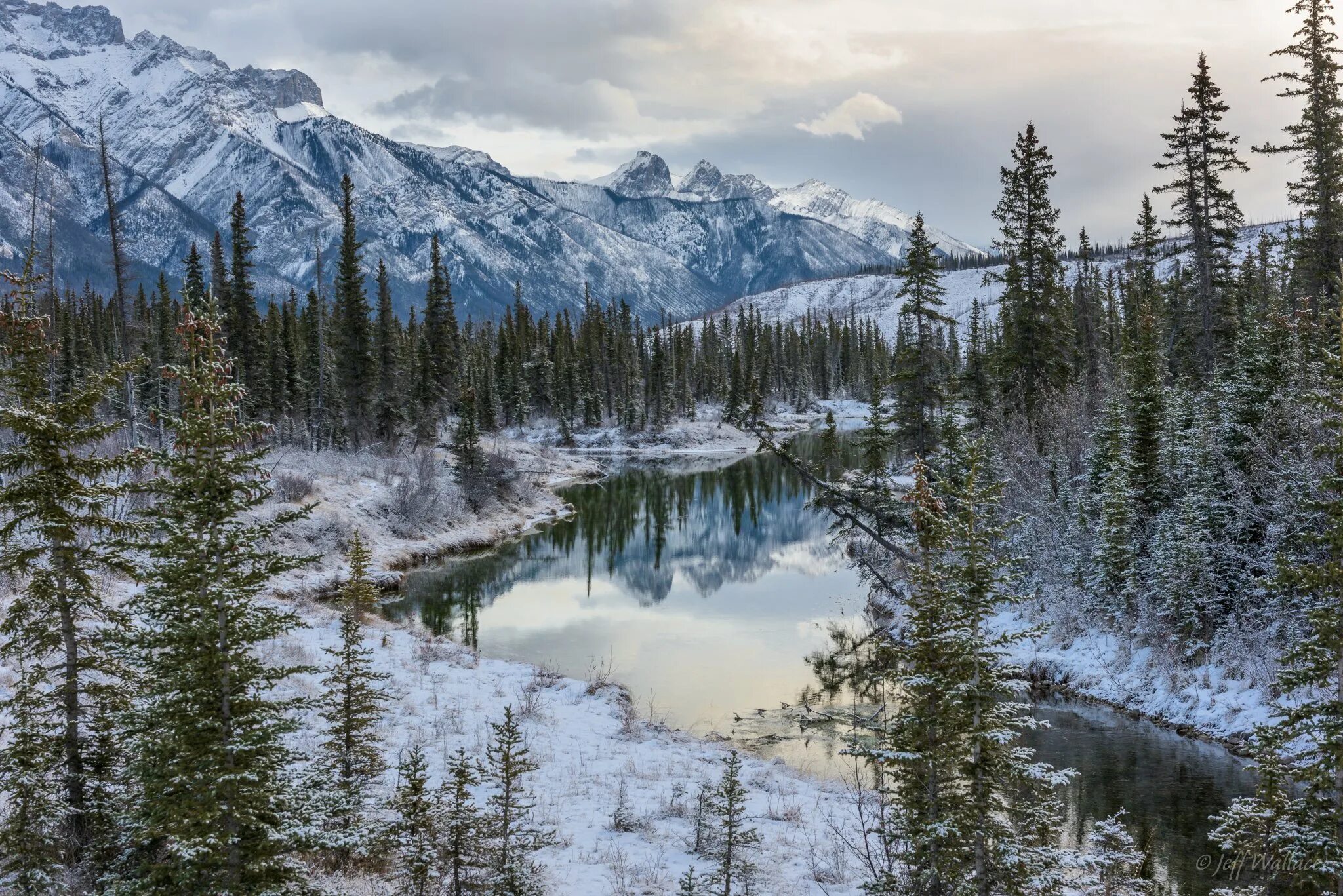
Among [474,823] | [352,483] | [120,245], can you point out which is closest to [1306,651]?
[474,823]

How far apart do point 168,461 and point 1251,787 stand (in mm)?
16915

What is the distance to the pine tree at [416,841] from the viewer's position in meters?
8.45

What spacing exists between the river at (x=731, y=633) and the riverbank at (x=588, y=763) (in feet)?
6.58

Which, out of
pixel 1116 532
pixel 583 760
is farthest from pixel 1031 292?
pixel 583 760

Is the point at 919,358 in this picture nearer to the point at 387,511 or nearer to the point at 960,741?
the point at 387,511

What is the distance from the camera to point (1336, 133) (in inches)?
1094

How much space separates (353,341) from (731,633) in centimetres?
3318

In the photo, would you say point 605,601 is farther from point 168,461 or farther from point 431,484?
point 168,461

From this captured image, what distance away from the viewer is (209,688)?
6.80 m

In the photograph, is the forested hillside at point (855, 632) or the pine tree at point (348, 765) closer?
the forested hillside at point (855, 632)

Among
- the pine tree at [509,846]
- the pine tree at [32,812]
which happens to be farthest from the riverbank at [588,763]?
the pine tree at [32,812]

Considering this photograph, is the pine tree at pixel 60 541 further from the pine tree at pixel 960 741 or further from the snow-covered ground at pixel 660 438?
the snow-covered ground at pixel 660 438

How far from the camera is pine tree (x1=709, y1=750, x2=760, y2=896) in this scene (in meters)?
9.08

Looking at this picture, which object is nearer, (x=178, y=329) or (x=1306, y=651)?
(x=178, y=329)
